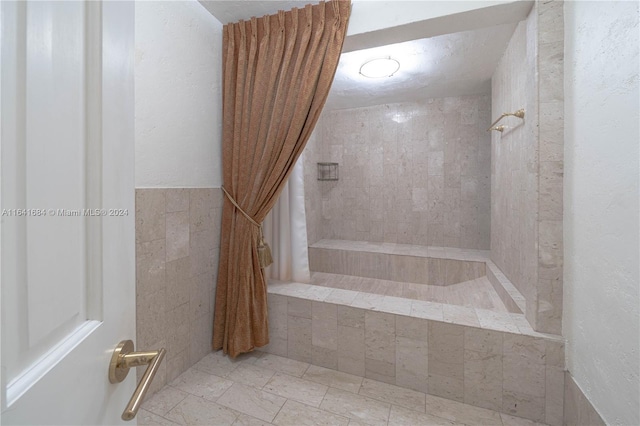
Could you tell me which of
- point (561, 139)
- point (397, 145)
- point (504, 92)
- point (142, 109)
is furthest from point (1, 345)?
point (397, 145)

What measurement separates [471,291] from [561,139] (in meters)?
1.34

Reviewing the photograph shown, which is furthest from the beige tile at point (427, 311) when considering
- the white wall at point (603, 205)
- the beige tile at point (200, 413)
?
the beige tile at point (200, 413)

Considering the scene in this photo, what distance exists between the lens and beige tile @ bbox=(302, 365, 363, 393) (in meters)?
1.40

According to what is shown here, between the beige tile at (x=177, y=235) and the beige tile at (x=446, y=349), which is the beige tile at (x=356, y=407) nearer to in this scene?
the beige tile at (x=446, y=349)

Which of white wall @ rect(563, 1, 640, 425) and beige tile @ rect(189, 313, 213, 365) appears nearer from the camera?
white wall @ rect(563, 1, 640, 425)

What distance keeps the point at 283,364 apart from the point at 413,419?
2.45 feet

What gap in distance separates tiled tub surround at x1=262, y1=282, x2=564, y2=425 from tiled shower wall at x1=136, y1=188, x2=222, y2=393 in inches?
17.1

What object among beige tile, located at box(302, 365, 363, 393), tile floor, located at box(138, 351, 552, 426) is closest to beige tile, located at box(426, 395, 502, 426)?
tile floor, located at box(138, 351, 552, 426)

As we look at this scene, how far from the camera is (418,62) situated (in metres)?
2.15

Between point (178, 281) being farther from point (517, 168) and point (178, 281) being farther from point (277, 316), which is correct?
point (517, 168)

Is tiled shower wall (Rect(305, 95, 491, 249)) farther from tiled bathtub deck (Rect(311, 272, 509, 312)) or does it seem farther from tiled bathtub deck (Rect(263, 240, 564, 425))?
tiled bathtub deck (Rect(263, 240, 564, 425))

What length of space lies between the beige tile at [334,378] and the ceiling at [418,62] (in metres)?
1.92

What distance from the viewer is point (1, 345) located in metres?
0.25

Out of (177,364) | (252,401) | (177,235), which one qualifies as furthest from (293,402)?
(177,235)
